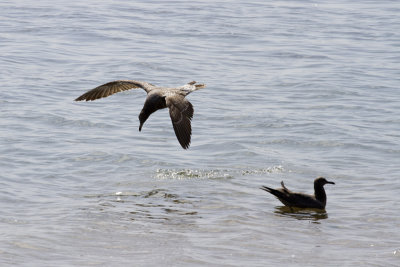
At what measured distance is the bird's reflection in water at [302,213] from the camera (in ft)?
33.0

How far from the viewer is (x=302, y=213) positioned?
10422 mm

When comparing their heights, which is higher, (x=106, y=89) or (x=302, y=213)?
(x=106, y=89)

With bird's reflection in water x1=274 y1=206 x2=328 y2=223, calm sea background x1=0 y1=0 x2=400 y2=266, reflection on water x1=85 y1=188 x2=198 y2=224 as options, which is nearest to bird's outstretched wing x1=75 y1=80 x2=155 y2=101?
calm sea background x1=0 y1=0 x2=400 y2=266

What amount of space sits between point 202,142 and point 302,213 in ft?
12.5

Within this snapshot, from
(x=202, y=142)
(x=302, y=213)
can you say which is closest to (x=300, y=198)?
(x=302, y=213)

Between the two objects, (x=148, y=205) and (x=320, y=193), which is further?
(x=320, y=193)

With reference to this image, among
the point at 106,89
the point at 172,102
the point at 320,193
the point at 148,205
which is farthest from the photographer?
the point at 106,89

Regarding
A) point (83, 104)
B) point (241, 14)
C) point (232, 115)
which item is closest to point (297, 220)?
point (232, 115)

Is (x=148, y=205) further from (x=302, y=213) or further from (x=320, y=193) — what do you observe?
(x=320, y=193)

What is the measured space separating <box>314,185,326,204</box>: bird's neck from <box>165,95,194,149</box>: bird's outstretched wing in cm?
185

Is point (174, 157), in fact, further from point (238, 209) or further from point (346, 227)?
point (346, 227)

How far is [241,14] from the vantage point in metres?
27.7

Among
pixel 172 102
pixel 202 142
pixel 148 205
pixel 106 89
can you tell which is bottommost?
pixel 202 142

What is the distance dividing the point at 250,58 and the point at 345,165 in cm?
887
